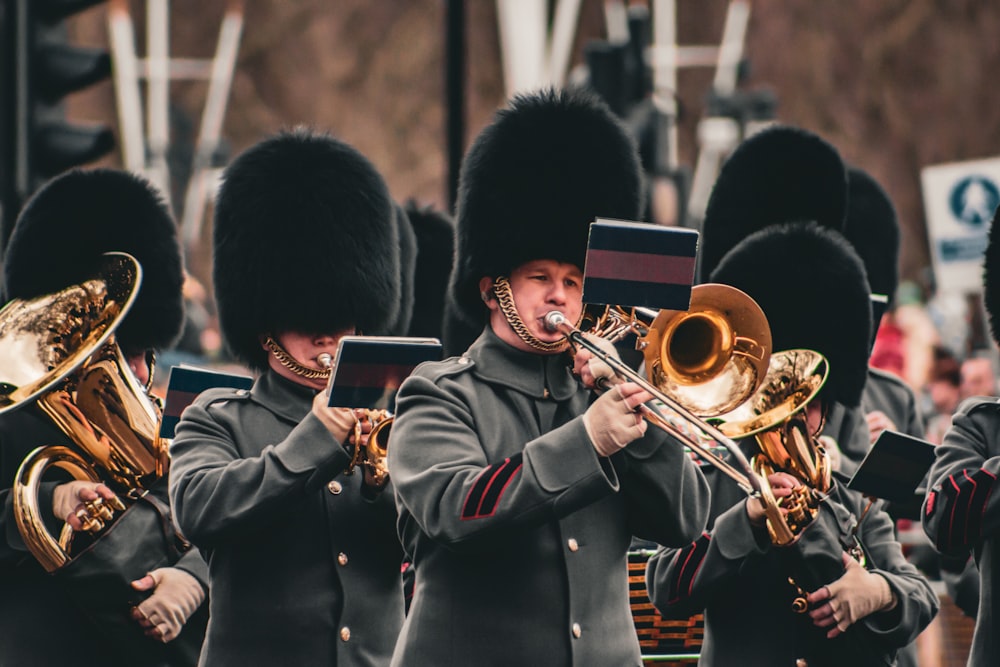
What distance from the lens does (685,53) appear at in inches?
1591

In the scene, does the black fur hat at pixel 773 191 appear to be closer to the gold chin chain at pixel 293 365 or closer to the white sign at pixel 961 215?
the gold chin chain at pixel 293 365

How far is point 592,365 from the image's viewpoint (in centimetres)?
412

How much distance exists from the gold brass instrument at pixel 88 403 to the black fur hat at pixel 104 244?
353mm

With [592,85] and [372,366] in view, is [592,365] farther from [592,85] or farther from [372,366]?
[592,85]

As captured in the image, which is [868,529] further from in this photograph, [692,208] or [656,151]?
[692,208]

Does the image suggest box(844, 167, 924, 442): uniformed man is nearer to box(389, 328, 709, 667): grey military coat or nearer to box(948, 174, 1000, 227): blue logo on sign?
box(389, 328, 709, 667): grey military coat

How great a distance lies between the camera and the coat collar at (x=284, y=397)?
5.21m

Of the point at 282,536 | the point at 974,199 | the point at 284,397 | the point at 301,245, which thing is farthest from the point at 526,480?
the point at 974,199

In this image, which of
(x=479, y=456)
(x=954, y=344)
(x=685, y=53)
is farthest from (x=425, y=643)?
(x=685, y=53)

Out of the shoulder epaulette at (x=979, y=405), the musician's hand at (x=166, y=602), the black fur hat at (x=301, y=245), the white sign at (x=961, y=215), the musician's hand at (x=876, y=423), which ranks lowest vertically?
the white sign at (x=961, y=215)

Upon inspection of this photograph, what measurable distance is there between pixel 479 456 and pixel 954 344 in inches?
460

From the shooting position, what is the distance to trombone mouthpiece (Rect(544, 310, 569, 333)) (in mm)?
4242

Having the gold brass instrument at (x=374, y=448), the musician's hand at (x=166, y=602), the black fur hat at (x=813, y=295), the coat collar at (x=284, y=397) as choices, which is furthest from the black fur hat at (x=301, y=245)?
the black fur hat at (x=813, y=295)

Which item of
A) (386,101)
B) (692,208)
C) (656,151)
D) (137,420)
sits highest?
(137,420)
